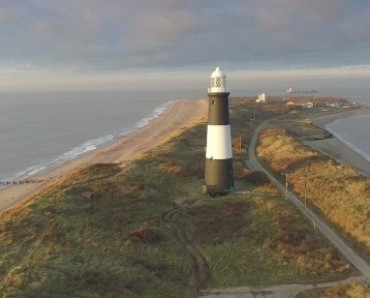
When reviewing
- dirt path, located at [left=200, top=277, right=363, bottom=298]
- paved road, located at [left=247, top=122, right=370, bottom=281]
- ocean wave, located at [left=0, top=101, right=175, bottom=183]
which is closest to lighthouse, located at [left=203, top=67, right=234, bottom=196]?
paved road, located at [left=247, top=122, right=370, bottom=281]

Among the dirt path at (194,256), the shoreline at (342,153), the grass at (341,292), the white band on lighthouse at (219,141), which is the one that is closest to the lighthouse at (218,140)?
the white band on lighthouse at (219,141)

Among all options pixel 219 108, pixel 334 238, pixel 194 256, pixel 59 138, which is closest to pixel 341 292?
pixel 334 238

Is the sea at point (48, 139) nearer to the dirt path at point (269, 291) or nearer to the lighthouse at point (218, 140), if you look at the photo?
the lighthouse at point (218, 140)

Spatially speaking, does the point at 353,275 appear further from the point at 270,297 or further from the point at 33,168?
the point at 33,168

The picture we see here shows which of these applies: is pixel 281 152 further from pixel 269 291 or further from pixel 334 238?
pixel 269 291

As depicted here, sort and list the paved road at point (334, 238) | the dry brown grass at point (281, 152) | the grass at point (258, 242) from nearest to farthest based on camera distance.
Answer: the grass at point (258, 242) → the paved road at point (334, 238) → the dry brown grass at point (281, 152)
